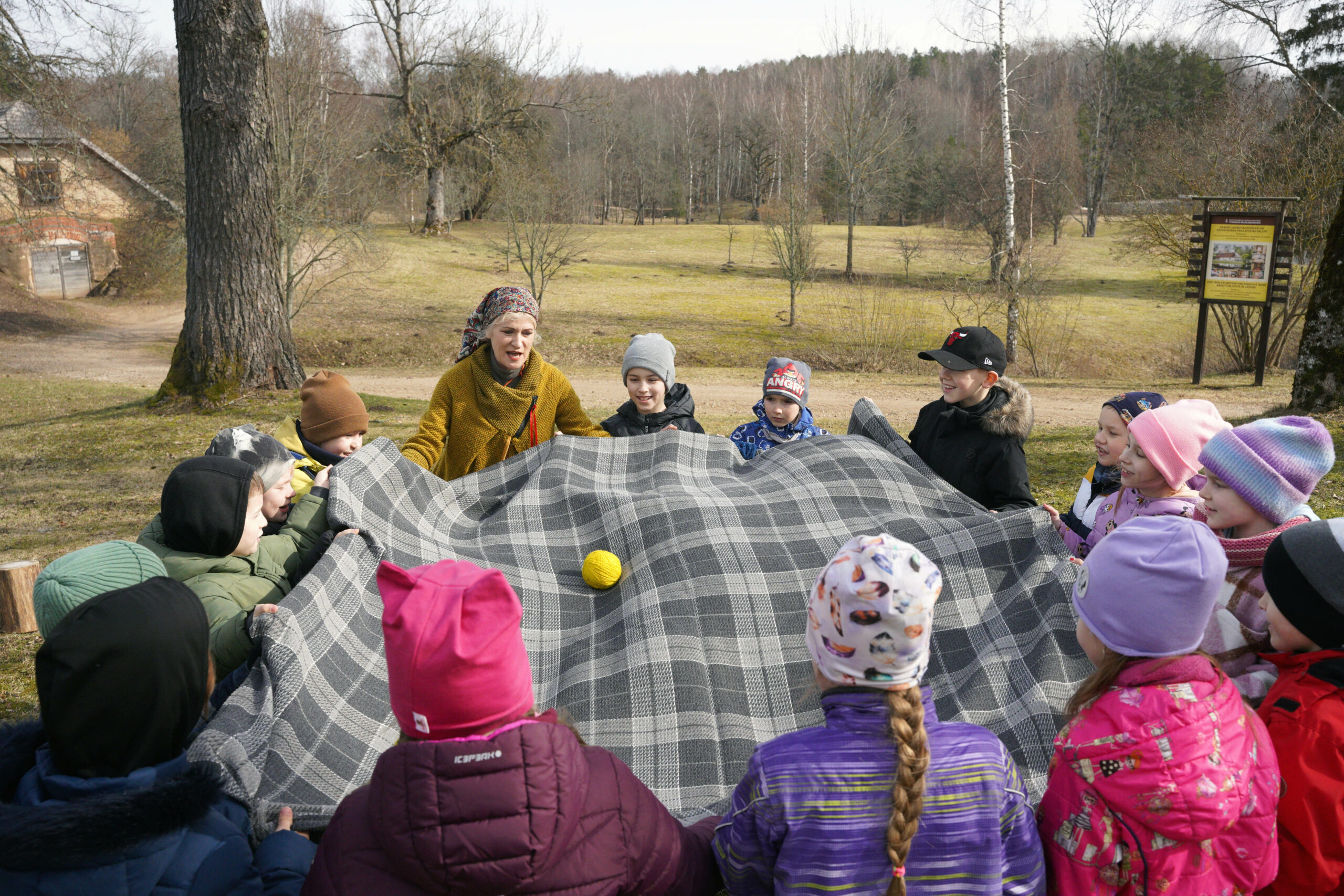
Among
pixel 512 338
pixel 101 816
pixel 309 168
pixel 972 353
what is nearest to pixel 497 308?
pixel 512 338

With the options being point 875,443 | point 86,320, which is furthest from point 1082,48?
point 875,443

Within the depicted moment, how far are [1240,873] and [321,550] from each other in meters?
2.65

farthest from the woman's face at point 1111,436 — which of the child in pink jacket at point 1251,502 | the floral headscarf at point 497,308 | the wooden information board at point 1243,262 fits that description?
the wooden information board at point 1243,262

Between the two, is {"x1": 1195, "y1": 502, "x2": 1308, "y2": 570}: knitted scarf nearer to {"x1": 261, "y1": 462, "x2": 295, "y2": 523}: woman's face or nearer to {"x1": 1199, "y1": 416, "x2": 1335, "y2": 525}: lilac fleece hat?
{"x1": 1199, "y1": 416, "x2": 1335, "y2": 525}: lilac fleece hat

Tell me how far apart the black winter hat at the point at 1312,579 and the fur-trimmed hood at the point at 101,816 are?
2.20 metres

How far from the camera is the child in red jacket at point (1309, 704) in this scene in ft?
5.86

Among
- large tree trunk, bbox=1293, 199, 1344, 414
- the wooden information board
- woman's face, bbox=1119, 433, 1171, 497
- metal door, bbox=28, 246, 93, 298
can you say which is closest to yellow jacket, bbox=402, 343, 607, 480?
woman's face, bbox=1119, 433, 1171, 497

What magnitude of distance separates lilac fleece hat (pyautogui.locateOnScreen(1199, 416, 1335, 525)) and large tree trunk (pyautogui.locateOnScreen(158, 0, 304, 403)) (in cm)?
841

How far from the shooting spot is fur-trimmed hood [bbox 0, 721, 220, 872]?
4.68 feet

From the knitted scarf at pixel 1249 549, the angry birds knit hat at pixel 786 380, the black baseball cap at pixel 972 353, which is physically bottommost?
the knitted scarf at pixel 1249 549

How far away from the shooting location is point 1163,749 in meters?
1.69

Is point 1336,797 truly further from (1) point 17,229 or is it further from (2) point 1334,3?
(2) point 1334,3

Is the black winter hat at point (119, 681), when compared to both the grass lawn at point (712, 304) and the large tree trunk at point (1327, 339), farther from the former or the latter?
the grass lawn at point (712, 304)

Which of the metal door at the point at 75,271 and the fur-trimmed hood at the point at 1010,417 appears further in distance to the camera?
the metal door at the point at 75,271
